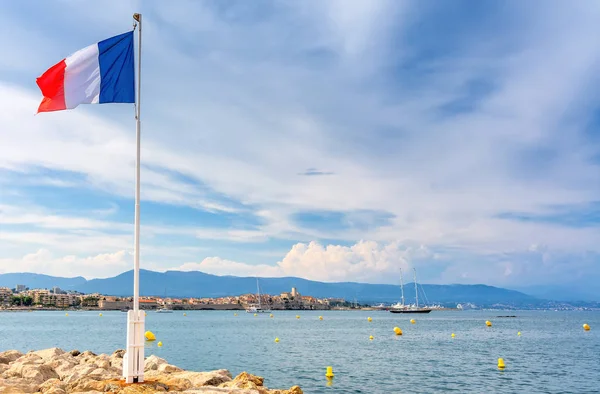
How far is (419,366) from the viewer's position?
3906 cm

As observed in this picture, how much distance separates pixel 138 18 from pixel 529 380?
98.5ft

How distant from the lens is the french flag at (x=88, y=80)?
1454 centimetres

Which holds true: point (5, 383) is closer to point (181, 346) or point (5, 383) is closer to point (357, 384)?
point (357, 384)

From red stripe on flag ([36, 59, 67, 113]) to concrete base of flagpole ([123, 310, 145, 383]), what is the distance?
576 cm

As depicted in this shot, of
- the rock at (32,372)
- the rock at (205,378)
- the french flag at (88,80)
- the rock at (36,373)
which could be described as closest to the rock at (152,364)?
the rock at (32,372)

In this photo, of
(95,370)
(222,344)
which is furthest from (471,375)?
(222,344)

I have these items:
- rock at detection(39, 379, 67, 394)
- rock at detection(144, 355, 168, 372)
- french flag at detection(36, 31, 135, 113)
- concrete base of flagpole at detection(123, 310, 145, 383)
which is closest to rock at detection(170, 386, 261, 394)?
concrete base of flagpole at detection(123, 310, 145, 383)

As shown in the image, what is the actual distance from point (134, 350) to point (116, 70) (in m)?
7.41

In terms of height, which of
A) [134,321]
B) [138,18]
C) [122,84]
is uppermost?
[138,18]

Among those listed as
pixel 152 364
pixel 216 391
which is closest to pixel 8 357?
pixel 152 364

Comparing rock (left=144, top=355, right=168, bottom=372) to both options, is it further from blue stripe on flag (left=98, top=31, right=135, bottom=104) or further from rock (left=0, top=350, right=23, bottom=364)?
blue stripe on flag (left=98, top=31, right=135, bottom=104)

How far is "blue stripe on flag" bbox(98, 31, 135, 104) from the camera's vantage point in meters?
14.8

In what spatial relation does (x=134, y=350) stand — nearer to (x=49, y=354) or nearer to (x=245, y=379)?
(x=245, y=379)

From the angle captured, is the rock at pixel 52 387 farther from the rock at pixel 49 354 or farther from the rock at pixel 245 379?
the rock at pixel 49 354
